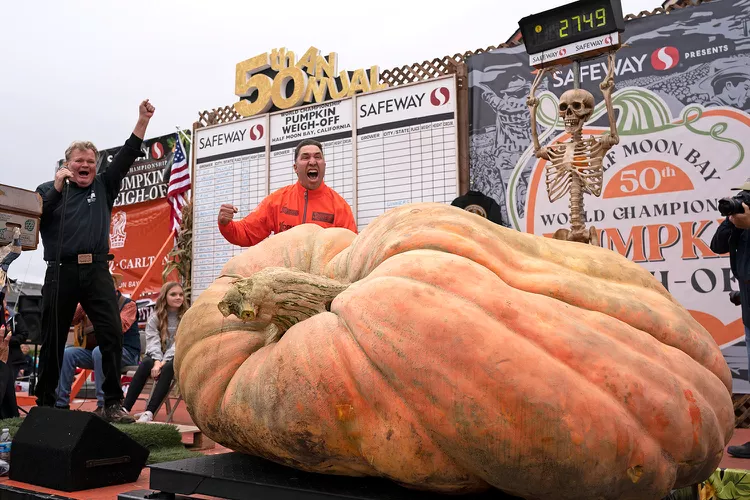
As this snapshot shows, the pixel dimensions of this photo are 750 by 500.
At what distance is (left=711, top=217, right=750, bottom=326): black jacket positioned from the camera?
3.00m

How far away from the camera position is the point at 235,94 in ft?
22.6

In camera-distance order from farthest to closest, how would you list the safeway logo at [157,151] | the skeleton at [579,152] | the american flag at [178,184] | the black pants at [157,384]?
1. the safeway logo at [157,151]
2. the american flag at [178,184]
3. the black pants at [157,384]
4. the skeleton at [579,152]

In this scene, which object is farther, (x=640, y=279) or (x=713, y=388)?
(x=640, y=279)

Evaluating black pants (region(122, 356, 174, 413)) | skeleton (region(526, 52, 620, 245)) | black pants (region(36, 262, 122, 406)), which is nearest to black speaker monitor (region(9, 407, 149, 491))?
black pants (region(36, 262, 122, 406))

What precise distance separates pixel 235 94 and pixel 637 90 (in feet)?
14.3

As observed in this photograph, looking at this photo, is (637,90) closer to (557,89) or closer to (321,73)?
(557,89)

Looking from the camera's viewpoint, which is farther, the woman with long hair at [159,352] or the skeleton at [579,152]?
the woman with long hair at [159,352]

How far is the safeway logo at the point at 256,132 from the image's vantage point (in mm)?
6660

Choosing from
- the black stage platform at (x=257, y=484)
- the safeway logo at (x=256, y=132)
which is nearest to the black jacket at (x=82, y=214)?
the black stage platform at (x=257, y=484)

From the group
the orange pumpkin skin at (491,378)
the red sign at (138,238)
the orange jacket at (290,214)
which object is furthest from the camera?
the red sign at (138,238)

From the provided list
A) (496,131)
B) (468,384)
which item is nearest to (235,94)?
(496,131)

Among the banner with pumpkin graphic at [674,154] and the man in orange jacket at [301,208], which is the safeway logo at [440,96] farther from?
the man in orange jacket at [301,208]

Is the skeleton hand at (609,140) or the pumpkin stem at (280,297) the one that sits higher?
the skeleton hand at (609,140)

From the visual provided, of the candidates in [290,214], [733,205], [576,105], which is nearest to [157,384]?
[290,214]
